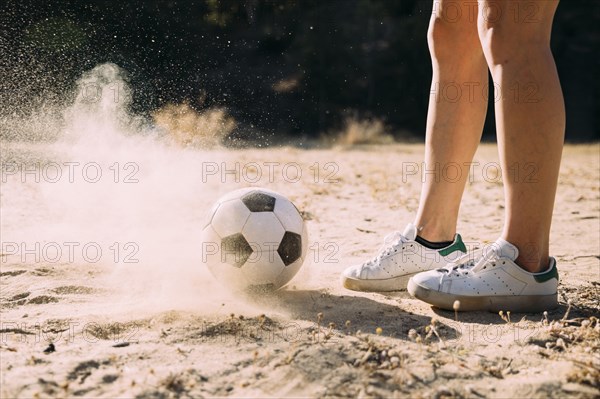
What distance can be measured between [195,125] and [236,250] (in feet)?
24.1

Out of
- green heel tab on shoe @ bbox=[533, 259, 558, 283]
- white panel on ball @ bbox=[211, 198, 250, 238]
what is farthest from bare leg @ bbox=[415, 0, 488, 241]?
white panel on ball @ bbox=[211, 198, 250, 238]

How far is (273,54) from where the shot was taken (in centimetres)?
2036

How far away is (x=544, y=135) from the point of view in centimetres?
249

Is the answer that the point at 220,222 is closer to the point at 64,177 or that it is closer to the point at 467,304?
the point at 467,304

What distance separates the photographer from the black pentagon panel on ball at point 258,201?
3.04 m

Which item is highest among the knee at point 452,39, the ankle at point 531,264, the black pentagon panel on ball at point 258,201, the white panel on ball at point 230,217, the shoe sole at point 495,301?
the knee at point 452,39

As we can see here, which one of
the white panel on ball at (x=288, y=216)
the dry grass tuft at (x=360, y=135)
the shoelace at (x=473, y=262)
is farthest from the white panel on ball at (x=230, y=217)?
the dry grass tuft at (x=360, y=135)

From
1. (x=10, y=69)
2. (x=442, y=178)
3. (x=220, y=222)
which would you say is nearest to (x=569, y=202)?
(x=442, y=178)

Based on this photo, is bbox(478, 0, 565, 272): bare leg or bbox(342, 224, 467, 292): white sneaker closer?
bbox(478, 0, 565, 272): bare leg

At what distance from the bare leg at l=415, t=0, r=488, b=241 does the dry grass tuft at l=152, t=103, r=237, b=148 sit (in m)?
5.02

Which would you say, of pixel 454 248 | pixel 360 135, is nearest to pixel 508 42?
pixel 454 248

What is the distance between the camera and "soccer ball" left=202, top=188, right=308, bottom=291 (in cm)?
293

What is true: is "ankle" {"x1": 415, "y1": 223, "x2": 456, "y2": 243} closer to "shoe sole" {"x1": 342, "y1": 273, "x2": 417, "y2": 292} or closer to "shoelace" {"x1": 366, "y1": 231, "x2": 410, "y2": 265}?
"shoelace" {"x1": 366, "y1": 231, "x2": 410, "y2": 265}

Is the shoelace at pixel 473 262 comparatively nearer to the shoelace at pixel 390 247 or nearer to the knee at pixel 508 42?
the shoelace at pixel 390 247
